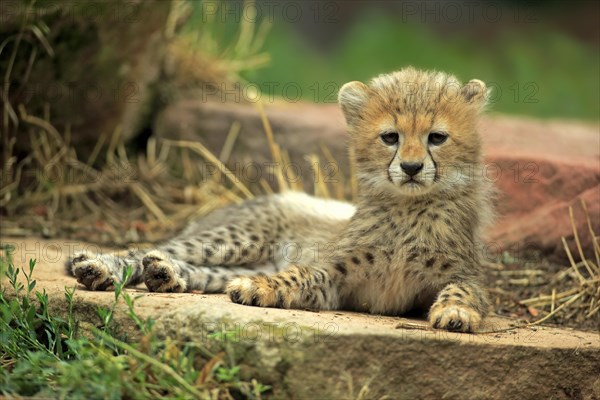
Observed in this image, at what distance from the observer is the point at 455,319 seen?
3.78m

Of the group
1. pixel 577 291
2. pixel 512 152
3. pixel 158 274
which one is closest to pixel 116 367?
pixel 158 274

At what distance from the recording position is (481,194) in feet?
15.0

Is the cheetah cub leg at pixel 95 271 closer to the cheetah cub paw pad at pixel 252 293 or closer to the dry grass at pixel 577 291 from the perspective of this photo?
the cheetah cub paw pad at pixel 252 293

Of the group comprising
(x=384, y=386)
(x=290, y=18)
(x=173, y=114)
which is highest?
(x=290, y=18)

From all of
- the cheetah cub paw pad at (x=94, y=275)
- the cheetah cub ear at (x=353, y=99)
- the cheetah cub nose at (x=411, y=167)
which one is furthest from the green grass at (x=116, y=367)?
the cheetah cub ear at (x=353, y=99)

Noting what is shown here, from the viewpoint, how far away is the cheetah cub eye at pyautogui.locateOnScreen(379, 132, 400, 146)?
4.29m

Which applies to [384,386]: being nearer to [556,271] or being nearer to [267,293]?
[267,293]

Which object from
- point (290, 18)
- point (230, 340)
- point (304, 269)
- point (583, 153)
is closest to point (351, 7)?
point (290, 18)

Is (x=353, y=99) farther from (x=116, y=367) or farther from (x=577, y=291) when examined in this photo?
(x=116, y=367)

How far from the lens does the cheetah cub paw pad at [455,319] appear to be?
3.79m

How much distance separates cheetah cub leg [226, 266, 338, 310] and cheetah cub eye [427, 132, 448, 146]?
0.83 metres

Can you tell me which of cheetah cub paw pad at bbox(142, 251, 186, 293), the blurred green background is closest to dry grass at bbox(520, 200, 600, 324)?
cheetah cub paw pad at bbox(142, 251, 186, 293)

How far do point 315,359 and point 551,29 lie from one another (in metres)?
11.4

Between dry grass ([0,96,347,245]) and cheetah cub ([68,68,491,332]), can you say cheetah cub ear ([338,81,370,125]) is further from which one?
dry grass ([0,96,347,245])
